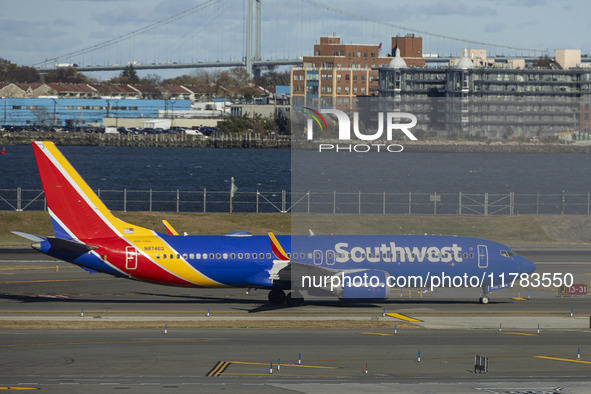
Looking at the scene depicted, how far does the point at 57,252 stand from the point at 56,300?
5029mm

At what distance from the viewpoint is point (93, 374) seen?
108 ft

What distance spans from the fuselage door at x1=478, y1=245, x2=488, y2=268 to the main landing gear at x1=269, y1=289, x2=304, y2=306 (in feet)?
34.1

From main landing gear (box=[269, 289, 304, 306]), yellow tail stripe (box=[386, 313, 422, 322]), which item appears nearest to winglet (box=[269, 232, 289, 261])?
main landing gear (box=[269, 289, 304, 306])

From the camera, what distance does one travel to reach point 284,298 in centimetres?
5006

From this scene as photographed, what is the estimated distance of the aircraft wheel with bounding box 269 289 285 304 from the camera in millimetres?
49688

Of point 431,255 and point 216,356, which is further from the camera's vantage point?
point 431,255

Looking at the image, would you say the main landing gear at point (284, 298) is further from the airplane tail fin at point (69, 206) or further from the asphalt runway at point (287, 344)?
the airplane tail fin at point (69, 206)

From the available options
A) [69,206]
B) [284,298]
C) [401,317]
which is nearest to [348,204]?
[284,298]

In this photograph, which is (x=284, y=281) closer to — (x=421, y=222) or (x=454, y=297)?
(x=454, y=297)

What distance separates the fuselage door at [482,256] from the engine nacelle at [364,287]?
20.0 ft

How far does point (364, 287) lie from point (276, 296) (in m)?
5.43

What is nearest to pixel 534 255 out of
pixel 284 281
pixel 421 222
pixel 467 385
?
pixel 421 222

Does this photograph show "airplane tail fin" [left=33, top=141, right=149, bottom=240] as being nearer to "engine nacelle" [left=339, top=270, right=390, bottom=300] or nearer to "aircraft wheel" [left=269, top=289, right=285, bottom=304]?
"aircraft wheel" [left=269, top=289, right=285, bottom=304]

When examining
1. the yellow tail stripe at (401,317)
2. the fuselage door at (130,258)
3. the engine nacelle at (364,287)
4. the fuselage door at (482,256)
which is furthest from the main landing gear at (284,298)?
the fuselage door at (482,256)
